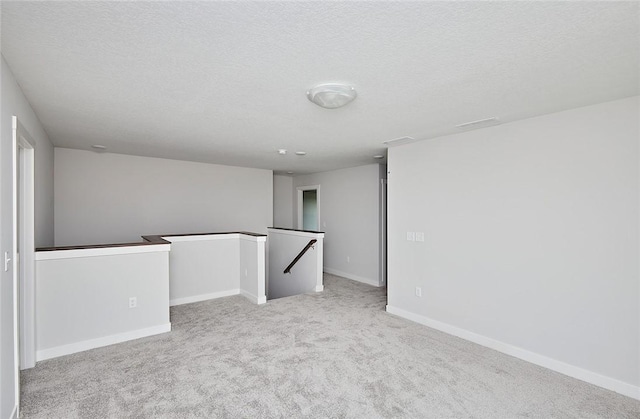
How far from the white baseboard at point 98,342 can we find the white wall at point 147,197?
2.25 m

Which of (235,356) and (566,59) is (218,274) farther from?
(566,59)

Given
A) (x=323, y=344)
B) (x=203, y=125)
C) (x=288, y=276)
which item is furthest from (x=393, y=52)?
(x=288, y=276)

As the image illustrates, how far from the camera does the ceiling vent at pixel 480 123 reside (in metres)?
2.88

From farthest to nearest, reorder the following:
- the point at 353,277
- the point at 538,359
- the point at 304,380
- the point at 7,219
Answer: the point at 353,277, the point at 538,359, the point at 304,380, the point at 7,219

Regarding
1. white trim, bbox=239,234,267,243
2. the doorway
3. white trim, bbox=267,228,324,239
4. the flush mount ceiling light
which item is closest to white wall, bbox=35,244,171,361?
white trim, bbox=239,234,267,243

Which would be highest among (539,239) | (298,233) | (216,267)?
(539,239)

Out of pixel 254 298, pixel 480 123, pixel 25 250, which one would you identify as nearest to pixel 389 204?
pixel 480 123

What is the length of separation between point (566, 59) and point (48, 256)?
4.39 m

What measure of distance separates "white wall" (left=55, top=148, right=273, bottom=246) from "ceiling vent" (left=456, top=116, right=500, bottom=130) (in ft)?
14.6

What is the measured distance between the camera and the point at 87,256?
10.0 ft

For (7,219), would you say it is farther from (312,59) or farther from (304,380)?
(304,380)

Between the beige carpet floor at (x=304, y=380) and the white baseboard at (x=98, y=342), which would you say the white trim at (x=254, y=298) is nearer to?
the beige carpet floor at (x=304, y=380)

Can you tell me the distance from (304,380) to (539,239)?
2.49m

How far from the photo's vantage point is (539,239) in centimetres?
281
